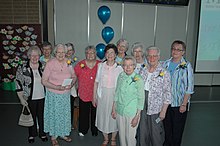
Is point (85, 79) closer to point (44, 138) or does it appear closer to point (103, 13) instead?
point (44, 138)

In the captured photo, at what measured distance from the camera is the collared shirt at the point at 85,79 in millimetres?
3480

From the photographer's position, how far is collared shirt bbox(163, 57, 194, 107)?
288 centimetres

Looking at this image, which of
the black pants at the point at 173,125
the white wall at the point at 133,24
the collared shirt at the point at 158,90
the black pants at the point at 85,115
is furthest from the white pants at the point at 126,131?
the white wall at the point at 133,24

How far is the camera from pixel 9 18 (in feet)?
20.0

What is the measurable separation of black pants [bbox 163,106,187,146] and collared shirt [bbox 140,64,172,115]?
315 mm

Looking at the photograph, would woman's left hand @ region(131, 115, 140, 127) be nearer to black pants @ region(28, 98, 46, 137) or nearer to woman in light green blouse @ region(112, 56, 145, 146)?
woman in light green blouse @ region(112, 56, 145, 146)

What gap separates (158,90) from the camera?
108 inches

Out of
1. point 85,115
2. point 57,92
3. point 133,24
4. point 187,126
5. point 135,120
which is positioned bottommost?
point 187,126

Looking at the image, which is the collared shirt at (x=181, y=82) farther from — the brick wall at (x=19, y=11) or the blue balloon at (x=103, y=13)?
the brick wall at (x=19, y=11)

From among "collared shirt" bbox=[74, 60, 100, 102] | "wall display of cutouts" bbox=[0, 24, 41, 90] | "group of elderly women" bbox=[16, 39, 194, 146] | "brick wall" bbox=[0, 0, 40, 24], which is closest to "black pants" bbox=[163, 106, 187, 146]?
"group of elderly women" bbox=[16, 39, 194, 146]

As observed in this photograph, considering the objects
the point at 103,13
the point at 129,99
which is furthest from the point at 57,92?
the point at 103,13

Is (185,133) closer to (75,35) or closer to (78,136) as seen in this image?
(78,136)

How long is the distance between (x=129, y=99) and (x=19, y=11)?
15.1 feet

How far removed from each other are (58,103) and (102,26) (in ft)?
12.4
